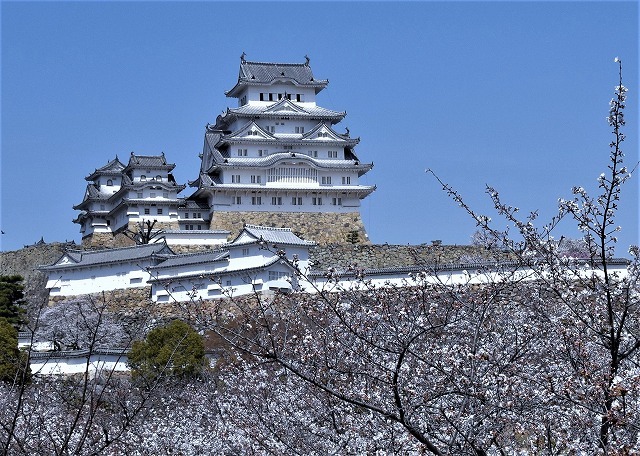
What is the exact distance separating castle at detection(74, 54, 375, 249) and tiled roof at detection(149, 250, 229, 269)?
4188 mm

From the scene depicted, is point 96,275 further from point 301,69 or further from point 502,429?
point 502,429

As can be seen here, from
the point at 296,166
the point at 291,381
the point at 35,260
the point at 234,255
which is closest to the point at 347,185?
the point at 296,166

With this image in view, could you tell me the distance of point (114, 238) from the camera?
35.2 m

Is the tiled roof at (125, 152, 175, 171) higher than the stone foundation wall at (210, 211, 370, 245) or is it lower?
higher

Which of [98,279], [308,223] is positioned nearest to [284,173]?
[308,223]

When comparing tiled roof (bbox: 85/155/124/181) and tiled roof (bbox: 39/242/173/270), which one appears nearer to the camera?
tiled roof (bbox: 39/242/173/270)

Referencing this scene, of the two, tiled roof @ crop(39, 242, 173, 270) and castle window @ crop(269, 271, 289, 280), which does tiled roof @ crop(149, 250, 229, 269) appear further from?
castle window @ crop(269, 271, 289, 280)

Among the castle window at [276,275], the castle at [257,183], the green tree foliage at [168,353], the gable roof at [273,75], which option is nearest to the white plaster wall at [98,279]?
the castle at [257,183]

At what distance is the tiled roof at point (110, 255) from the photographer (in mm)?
28406

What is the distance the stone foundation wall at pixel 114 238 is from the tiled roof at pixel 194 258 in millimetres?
5823

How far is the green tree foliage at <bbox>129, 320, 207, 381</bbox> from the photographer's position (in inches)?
715

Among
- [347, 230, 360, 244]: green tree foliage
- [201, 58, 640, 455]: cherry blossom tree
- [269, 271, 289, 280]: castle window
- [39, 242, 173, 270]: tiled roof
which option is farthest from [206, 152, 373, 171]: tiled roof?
[201, 58, 640, 455]: cherry blossom tree

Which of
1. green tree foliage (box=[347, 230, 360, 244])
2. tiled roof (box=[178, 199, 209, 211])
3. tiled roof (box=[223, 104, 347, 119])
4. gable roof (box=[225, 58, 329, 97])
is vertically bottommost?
green tree foliage (box=[347, 230, 360, 244])

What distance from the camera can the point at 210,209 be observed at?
3409cm
